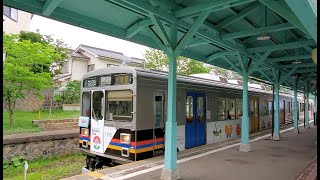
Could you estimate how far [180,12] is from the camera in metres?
5.16

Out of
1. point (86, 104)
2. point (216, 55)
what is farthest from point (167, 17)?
point (216, 55)

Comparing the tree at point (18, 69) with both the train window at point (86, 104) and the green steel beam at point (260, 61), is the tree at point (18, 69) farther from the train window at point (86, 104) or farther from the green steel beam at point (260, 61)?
the green steel beam at point (260, 61)

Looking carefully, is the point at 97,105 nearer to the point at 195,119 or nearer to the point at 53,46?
the point at 195,119

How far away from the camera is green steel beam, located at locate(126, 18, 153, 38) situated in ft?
17.3

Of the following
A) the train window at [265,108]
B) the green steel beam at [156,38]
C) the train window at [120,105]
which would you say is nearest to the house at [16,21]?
the train window at [120,105]

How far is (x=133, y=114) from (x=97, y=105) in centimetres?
140

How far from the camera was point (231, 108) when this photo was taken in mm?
10477

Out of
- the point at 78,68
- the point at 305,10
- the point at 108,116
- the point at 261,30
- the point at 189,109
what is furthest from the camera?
the point at 78,68

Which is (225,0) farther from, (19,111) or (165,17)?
(19,111)

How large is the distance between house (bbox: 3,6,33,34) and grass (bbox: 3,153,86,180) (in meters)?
9.39

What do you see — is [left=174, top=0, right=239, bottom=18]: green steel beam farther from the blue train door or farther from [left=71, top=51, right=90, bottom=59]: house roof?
[left=71, top=51, right=90, bottom=59]: house roof

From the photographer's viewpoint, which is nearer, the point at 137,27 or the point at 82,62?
the point at 137,27

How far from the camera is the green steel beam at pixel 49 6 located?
12.8ft

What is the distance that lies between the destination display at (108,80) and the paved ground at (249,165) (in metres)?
Answer: 2.22
